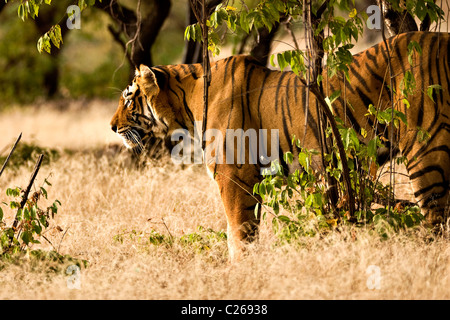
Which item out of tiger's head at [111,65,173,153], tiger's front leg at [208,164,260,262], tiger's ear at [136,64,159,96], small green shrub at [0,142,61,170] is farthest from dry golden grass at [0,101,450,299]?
small green shrub at [0,142,61,170]

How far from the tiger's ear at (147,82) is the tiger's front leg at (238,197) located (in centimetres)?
77

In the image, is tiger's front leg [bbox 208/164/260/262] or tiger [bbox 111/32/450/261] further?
tiger's front leg [bbox 208/164/260/262]

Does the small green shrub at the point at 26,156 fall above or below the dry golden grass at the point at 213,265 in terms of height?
above

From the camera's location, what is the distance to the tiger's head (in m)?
5.20

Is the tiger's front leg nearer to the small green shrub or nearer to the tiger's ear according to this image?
the tiger's ear

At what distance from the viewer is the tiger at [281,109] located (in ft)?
15.1

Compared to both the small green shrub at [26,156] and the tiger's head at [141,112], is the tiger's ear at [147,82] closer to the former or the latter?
the tiger's head at [141,112]

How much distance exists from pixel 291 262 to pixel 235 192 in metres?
0.94

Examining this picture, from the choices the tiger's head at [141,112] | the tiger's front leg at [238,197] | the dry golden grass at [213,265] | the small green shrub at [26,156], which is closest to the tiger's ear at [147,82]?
the tiger's head at [141,112]

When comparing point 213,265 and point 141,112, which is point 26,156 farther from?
point 213,265

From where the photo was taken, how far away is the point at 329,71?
411 centimetres
